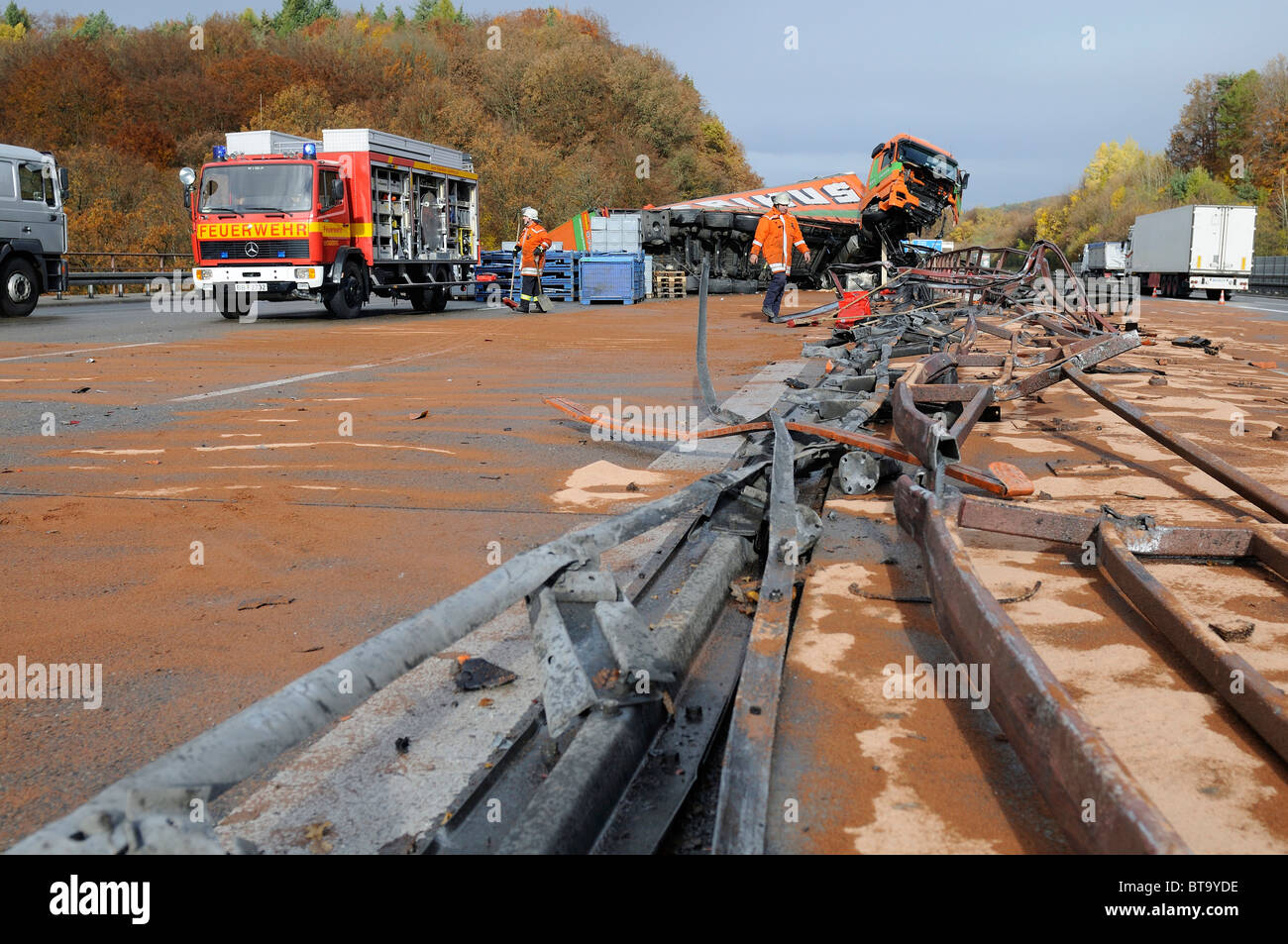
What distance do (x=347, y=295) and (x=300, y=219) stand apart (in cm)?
177

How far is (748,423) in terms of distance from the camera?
544cm

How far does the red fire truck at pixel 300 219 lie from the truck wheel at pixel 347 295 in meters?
0.02

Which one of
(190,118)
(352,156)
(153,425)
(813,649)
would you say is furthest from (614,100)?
(813,649)

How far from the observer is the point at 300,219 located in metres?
17.3

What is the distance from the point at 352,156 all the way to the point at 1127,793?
63.8 feet

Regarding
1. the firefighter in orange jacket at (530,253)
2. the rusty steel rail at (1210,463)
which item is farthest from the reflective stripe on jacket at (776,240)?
the rusty steel rail at (1210,463)

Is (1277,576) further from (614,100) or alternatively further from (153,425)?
(614,100)

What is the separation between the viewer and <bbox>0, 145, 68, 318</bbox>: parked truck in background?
17.5 meters

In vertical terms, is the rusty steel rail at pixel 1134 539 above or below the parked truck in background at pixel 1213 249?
below

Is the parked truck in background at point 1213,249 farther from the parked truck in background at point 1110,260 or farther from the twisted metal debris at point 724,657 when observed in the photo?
the twisted metal debris at point 724,657

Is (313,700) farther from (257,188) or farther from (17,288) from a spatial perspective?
(17,288)

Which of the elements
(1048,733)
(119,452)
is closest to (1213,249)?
(119,452)

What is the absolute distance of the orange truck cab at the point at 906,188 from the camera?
2886 centimetres

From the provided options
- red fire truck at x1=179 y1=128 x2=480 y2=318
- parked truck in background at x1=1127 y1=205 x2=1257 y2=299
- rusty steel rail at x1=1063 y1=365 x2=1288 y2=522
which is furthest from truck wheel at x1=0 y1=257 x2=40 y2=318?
parked truck in background at x1=1127 y1=205 x2=1257 y2=299
